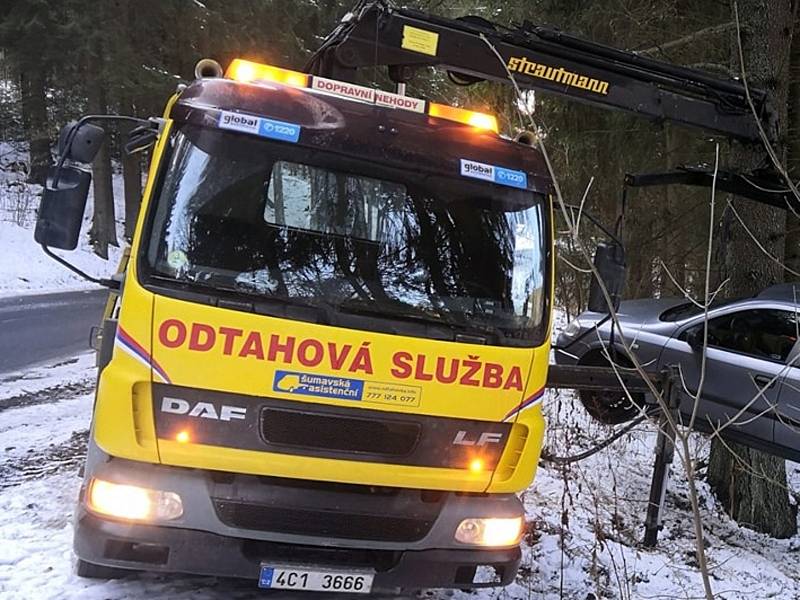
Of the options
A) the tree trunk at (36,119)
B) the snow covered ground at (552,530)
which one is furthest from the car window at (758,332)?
the tree trunk at (36,119)

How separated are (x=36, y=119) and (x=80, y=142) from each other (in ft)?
70.0

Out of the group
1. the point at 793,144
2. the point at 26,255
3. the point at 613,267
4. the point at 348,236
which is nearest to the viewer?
the point at 348,236

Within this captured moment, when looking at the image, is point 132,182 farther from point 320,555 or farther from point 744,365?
point 320,555

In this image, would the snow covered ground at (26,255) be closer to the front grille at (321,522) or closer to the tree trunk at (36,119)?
the tree trunk at (36,119)

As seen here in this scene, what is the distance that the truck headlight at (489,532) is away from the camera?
3.46m

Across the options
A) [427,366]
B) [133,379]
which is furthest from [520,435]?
[133,379]

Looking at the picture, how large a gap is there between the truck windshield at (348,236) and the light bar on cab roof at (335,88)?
60 cm

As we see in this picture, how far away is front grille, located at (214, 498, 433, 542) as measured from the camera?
3.17 m

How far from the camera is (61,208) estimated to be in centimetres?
344

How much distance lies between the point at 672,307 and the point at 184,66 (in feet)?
51.7

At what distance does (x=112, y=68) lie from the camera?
17016 millimetres

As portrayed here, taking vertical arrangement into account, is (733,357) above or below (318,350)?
below

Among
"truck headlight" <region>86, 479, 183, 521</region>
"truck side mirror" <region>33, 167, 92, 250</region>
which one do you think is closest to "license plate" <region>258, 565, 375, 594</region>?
"truck headlight" <region>86, 479, 183, 521</region>

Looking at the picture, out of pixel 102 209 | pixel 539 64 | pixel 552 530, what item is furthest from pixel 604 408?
pixel 102 209
